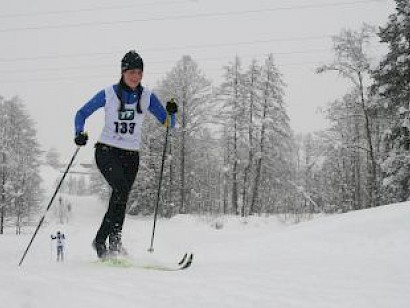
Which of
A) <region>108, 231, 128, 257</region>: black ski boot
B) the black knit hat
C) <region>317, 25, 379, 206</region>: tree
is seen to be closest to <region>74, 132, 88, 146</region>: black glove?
the black knit hat

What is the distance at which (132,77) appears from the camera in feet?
16.0

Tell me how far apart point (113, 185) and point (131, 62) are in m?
1.46

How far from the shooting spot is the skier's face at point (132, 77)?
16.0ft

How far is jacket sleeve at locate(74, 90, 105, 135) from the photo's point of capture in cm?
479

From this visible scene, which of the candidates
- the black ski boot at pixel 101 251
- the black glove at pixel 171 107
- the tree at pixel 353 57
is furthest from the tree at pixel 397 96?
the black ski boot at pixel 101 251

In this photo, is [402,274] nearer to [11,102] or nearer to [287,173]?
[287,173]

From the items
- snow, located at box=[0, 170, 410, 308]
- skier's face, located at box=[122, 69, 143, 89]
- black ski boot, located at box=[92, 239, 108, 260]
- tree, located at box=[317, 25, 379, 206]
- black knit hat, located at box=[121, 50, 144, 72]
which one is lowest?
snow, located at box=[0, 170, 410, 308]

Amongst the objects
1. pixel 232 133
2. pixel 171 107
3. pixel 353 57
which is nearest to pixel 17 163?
pixel 232 133

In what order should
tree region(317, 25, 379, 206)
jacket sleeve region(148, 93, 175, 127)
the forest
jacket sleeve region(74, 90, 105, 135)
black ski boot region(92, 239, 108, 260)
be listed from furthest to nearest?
the forest < tree region(317, 25, 379, 206) < jacket sleeve region(148, 93, 175, 127) < jacket sleeve region(74, 90, 105, 135) < black ski boot region(92, 239, 108, 260)

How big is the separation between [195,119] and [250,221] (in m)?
9.57

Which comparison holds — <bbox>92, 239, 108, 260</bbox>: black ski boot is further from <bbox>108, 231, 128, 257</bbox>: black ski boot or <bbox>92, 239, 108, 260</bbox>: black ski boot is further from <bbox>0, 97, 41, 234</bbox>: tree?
<bbox>0, 97, 41, 234</bbox>: tree

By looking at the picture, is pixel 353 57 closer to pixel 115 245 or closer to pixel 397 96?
pixel 397 96

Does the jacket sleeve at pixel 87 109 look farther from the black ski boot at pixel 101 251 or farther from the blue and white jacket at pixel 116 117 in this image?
the black ski boot at pixel 101 251

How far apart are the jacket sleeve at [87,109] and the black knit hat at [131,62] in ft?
1.32
